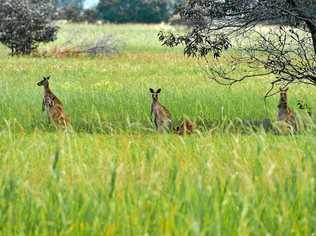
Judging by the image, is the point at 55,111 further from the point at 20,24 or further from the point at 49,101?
the point at 20,24

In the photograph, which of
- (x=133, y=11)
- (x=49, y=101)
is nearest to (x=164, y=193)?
(x=49, y=101)

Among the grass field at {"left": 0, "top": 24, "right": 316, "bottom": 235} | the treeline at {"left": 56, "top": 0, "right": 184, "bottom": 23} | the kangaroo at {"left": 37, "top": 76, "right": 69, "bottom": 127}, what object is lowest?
the treeline at {"left": 56, "top": 0, "right": 184, "bottom": 23}

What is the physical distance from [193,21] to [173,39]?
54 cm

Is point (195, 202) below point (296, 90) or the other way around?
the other way around

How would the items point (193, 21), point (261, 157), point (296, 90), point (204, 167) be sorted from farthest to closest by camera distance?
point (296, 90)
point (193, 21)
point (261, 157)
point (204, 167)

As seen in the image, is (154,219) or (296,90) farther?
(296,90)

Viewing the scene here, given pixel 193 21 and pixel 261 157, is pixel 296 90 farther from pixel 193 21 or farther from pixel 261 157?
pixel 261 157

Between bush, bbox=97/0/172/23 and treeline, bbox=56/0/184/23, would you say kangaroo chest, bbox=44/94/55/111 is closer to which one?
treeline, bbox=56/0/184/23

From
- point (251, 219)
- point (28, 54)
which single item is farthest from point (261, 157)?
point (28, 54)

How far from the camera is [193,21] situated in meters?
14.6

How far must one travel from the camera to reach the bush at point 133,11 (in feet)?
315

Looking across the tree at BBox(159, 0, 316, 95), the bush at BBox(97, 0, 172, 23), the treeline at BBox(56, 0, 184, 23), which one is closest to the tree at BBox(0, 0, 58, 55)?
the tree at BBox(159, 0, 316, 95)

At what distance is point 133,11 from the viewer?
318 ft

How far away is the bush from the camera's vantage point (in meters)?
96.1
